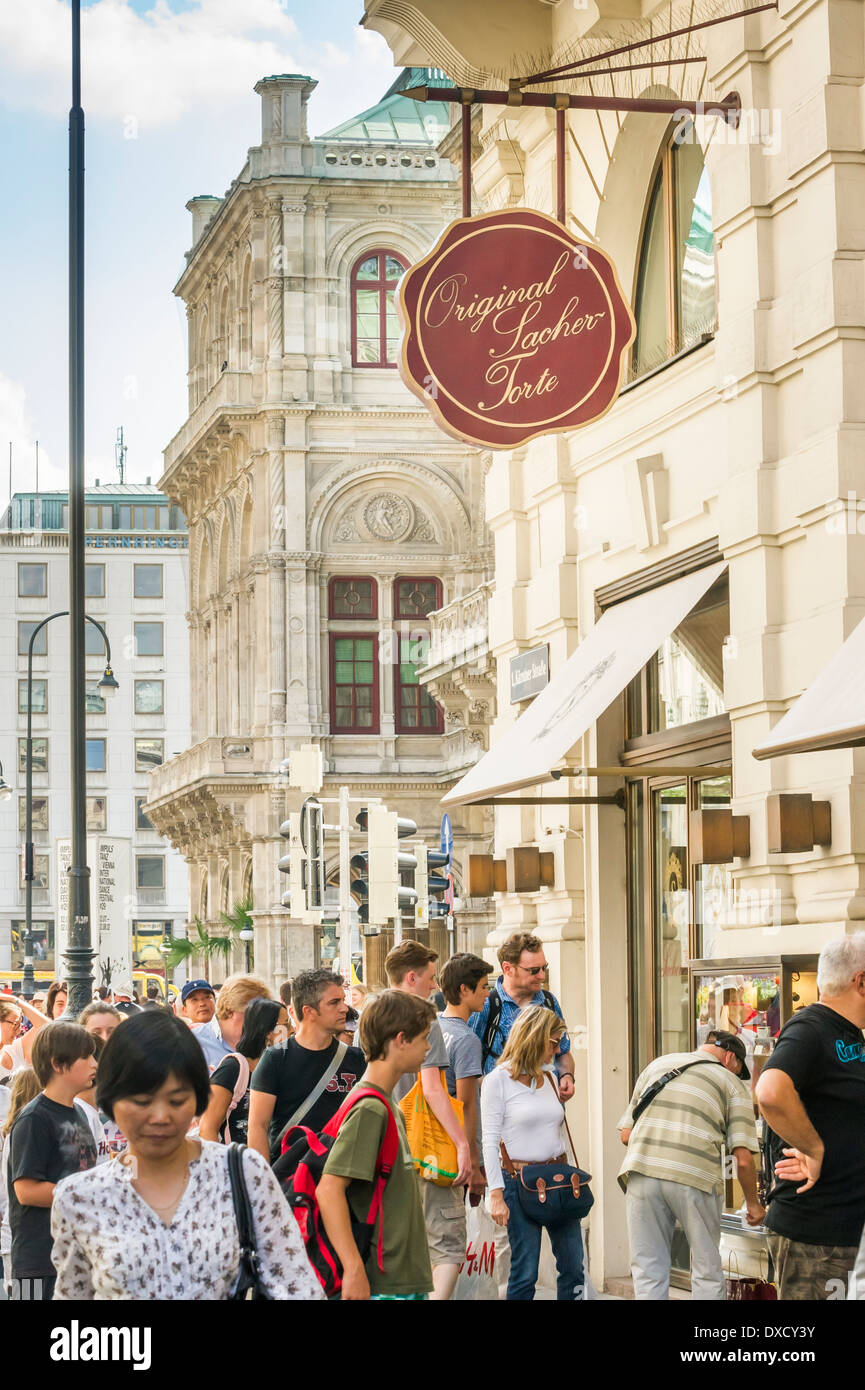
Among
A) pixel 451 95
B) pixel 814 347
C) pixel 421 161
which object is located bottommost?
pixel 814 347

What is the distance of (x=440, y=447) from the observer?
5256 cm

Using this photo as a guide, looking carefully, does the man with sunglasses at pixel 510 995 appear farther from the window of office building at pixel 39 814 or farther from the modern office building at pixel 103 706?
the window of office building at pixel 39 814

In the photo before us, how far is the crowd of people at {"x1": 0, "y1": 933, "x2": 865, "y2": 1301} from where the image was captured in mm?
4762

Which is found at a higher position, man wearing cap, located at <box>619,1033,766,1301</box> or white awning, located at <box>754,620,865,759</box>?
white awning, located at <box>754,620,865,759</box>

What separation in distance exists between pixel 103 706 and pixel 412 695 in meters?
52.7

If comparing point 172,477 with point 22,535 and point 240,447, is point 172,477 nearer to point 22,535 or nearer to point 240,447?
point 240,447

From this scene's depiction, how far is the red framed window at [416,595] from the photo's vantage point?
174 feet

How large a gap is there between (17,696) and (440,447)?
2093 inches

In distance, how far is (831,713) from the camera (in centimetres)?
838

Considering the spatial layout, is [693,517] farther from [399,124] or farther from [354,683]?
[399,124]

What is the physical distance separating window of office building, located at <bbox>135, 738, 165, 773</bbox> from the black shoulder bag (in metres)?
97.6

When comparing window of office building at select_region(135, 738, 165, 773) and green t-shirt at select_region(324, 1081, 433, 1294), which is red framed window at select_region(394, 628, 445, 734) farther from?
window of office building at select_region(135, 738, 165, 773)

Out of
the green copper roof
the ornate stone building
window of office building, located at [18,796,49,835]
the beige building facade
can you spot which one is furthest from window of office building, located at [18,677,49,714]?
the beige building facade
